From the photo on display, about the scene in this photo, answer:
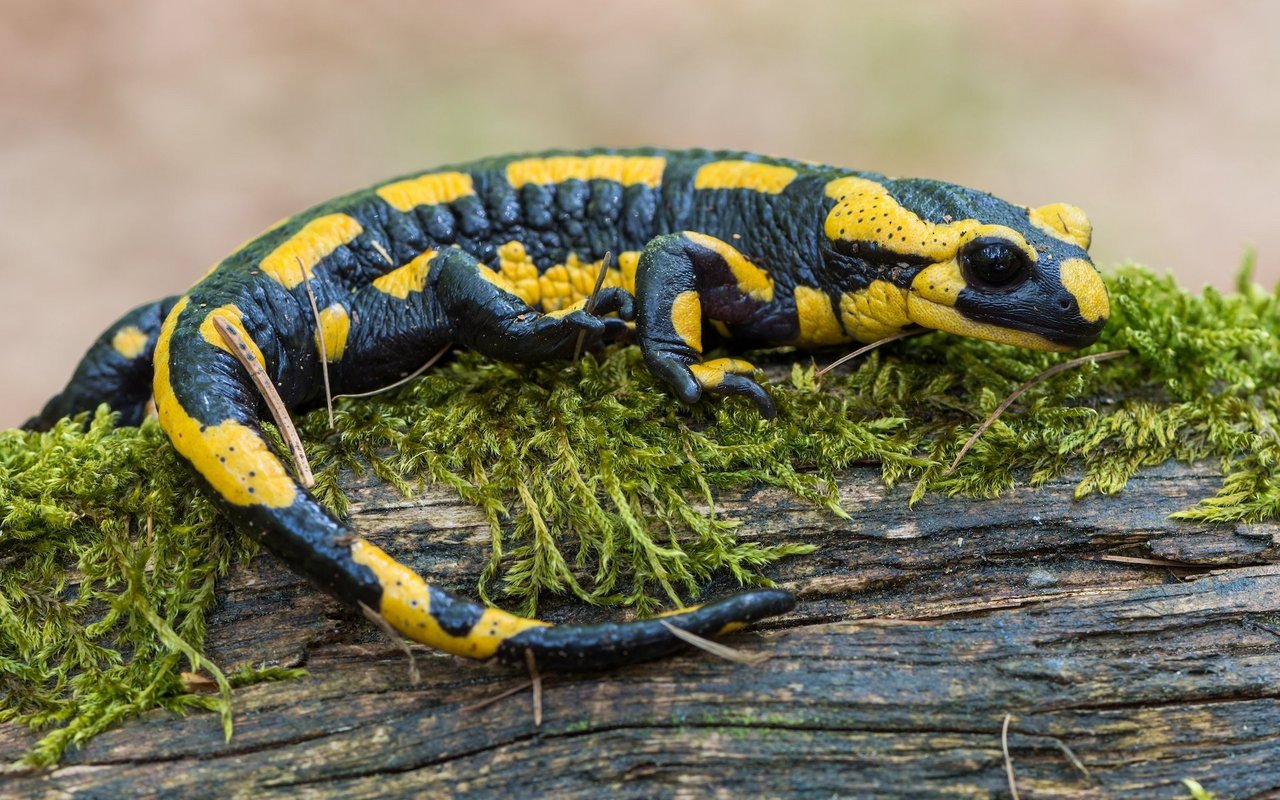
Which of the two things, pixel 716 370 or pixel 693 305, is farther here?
pixel 693 305

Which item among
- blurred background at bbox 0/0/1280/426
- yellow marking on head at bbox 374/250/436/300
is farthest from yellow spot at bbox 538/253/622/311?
blurred background at bbox 0/0/1280/426

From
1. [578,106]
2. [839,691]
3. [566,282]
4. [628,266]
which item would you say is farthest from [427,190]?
[578,106]

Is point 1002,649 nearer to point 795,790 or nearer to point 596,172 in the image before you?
point 795,790

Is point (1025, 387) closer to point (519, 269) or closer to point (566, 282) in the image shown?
point (566, 282)

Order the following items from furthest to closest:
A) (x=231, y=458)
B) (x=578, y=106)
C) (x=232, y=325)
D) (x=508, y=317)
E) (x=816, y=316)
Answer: (x=578, y=106) → (x=816, y=316) → (x=508, y=317) → (x=232, y=325) → (x=231, y=458)

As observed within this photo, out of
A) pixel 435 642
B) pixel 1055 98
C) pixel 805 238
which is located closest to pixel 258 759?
pixel 435 642

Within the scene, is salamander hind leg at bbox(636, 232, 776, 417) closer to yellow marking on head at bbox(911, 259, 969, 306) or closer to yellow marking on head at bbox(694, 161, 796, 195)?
yellow marking on head at bbox(694, 161, 796, 195)
